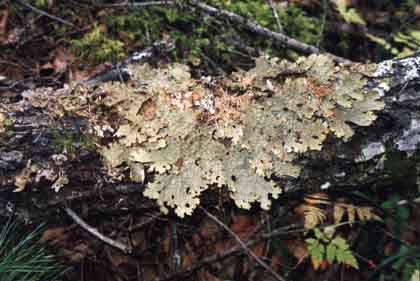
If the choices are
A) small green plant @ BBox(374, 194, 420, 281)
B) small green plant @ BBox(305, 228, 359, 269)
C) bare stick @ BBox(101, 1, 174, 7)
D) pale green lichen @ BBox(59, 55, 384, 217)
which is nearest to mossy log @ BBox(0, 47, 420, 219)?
pale green lichen @ BBox(59, 55, 384, 217)

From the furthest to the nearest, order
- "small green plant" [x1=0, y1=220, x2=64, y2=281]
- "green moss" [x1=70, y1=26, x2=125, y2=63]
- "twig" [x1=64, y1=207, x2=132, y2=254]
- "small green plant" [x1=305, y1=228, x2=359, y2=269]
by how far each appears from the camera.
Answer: "green moss" [x1=70, y1=26, x2=125, y2=63] → "small green plant" [x1=305, y1=228, x2=359, y2=269] → "twig" [x1=64, y1=207, x2=132, y2=254] → "small green plant" [x1=0, y1=220, x2=64, y2=281]

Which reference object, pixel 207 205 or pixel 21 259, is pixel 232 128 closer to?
pixel 207 205

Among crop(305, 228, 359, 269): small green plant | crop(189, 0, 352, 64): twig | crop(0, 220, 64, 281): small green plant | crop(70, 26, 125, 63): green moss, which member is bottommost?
crop(0, 220, 64, 281): small green plant

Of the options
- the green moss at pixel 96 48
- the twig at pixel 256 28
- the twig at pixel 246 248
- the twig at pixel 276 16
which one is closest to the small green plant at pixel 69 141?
the twig at pixel 246 248

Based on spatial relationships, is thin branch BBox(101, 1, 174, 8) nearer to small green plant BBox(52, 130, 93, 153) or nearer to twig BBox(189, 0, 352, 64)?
twig BBox(189, 0, 352, 64)

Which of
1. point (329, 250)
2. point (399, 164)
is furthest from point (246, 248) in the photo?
point (399, 164)

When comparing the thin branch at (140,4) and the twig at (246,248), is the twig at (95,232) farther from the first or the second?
the thin branch at (140,4)
